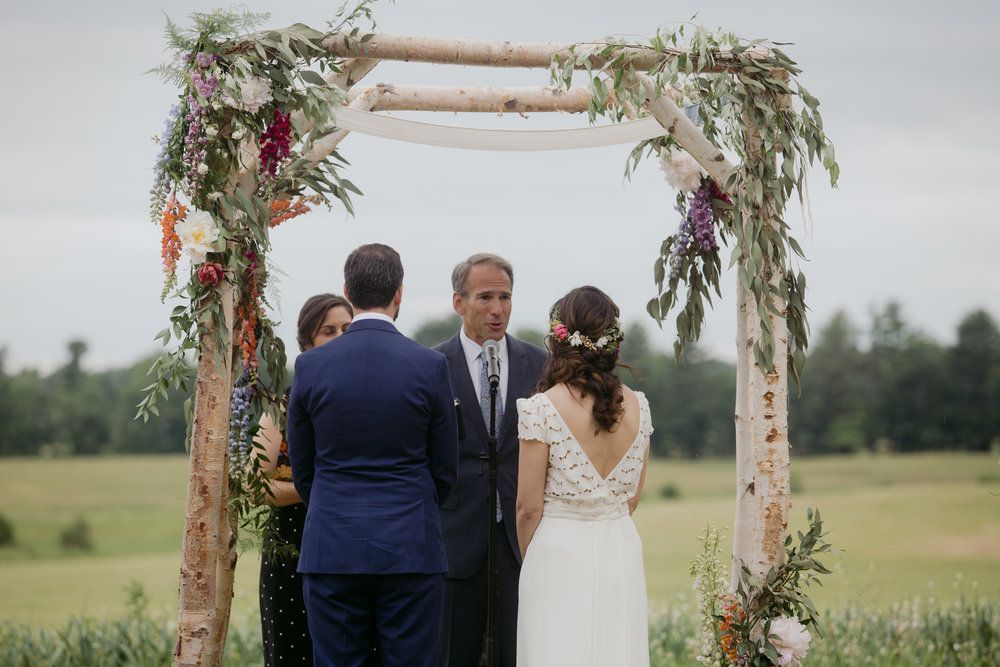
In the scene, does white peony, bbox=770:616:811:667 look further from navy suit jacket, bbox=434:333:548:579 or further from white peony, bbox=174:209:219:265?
white peony, bbox=174:209:219:265

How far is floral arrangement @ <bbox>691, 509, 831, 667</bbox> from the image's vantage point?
384 cm

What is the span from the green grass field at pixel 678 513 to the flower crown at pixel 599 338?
17.0 metres

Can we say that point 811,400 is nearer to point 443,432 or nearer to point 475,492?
point 475,492

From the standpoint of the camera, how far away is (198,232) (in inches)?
139

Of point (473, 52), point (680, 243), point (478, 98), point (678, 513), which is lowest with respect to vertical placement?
point (678, 513)

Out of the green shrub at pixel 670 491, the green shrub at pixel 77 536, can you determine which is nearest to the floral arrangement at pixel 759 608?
the green shrub at pixel 670 491

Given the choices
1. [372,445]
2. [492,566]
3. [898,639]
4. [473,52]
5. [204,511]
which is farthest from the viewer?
[898,639]

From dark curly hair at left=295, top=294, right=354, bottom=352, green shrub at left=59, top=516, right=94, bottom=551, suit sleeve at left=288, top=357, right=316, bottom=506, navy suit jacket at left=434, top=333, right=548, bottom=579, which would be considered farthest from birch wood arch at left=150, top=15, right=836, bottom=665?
green shrub at left=59, top=516, right=94, bottom=551

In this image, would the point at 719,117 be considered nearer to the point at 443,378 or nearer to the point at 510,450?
the point at 510,450

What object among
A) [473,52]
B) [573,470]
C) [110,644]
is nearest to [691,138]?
[473,52]

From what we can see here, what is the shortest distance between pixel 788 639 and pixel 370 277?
2301 mm

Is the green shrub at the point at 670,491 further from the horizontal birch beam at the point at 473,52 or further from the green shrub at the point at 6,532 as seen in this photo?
the horizontal birch beam at the point at 473,52

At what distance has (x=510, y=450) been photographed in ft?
13.5

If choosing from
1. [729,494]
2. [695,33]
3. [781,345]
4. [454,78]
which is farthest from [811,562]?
[729,494]
